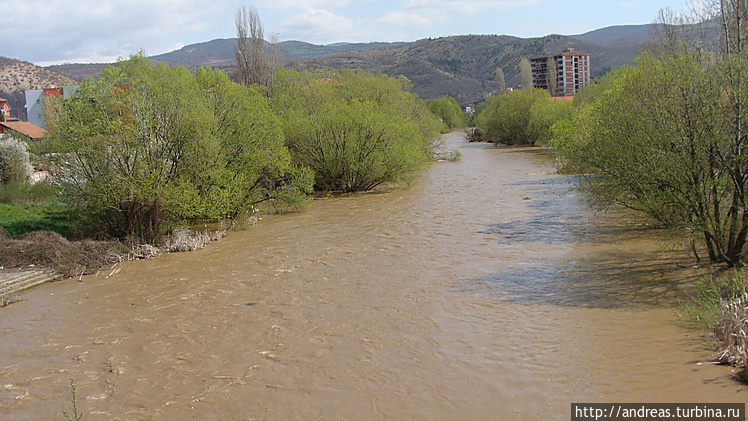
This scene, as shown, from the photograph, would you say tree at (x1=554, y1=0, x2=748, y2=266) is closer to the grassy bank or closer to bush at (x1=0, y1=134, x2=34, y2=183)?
the grassy bank

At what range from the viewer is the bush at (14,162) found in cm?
2306

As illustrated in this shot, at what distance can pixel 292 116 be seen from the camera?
1026 inches

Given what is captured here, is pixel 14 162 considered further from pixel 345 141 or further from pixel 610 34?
pixel 610 34

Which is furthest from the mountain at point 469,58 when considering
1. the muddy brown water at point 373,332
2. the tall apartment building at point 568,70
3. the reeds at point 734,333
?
the reeds at point 734,333

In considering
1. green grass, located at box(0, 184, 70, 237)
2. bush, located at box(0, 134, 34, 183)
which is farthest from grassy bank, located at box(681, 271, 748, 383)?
bush, located at box(0, 134, 34, 183)

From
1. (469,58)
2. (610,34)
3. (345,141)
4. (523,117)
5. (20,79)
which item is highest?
(610,34)

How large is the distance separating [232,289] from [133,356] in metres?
3.54

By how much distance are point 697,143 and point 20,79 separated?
95.3m

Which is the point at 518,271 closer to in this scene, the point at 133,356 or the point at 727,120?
the point at 727,120

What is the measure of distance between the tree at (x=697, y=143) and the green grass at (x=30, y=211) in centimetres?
1523

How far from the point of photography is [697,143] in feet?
33.3

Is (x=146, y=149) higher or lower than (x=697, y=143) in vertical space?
higher

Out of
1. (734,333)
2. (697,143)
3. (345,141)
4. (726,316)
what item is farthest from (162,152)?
(734,333)

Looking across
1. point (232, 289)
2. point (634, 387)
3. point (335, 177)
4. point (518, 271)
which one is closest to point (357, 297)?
point (232, 289)
